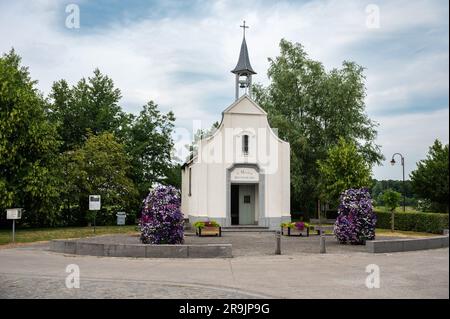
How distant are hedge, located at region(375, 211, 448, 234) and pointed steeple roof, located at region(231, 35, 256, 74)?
14.5 metres

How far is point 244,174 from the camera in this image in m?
30.8

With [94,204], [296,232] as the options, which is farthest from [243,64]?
[94,204]

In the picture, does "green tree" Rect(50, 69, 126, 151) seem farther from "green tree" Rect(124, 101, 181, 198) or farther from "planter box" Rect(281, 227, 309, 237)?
"planter box" Rect(281, 227, 309, 237)

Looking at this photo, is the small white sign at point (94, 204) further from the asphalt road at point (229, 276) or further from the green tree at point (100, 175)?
the asphalt road at point (229, 276)

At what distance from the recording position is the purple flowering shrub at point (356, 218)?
62.7 ft

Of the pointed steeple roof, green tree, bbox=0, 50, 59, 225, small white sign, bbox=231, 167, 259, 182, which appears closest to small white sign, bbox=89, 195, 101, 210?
green tree, bbox=0, 50, 59, 225

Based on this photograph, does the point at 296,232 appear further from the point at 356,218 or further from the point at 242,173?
the point at 356,218

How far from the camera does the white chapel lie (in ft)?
99.2

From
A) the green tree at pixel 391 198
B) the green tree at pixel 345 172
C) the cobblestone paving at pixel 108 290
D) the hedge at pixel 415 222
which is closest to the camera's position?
the cobblestone paving at pixel 108 290

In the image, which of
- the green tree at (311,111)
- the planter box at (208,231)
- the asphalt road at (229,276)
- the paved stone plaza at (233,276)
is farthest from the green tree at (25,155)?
the green tree at (311,111)
